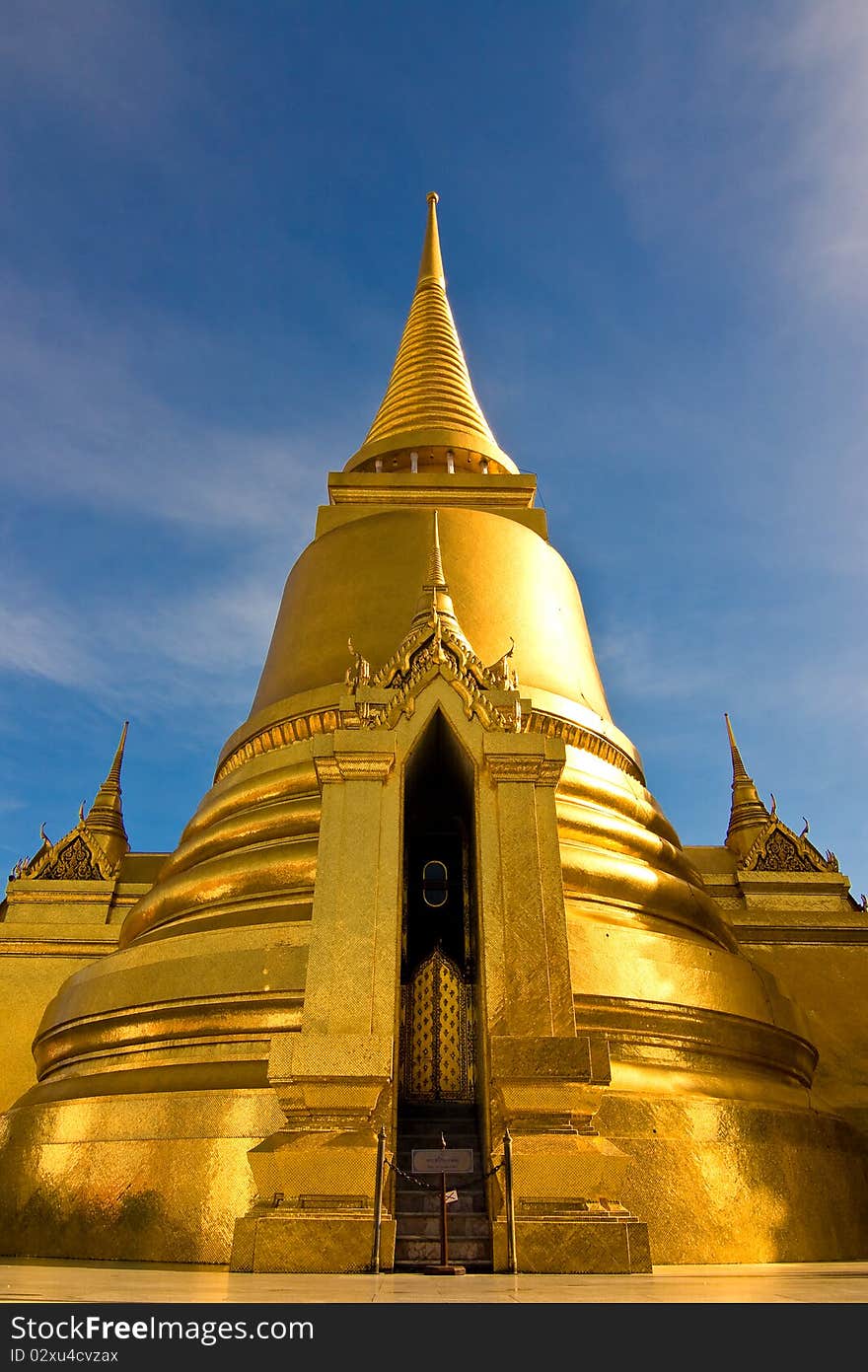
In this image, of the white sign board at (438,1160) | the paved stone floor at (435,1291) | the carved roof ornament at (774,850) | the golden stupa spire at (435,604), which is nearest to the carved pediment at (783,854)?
the carved roof ornament at (774,850)

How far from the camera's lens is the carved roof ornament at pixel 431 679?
5805mm

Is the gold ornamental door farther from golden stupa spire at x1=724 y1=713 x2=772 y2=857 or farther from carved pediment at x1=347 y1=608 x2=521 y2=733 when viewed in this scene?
golden stupa spire at x1=724 y1=713 x2=772 y2=857

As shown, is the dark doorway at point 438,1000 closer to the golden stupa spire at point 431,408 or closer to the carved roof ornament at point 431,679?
the carved roof ornament at point 431,679

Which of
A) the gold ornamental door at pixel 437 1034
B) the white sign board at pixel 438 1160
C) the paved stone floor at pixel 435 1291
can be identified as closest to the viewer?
the paved stone floor at pixel 435 1291

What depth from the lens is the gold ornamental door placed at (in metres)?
5.40

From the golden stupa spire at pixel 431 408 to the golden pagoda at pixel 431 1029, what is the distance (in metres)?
4.22

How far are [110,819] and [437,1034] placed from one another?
9676 mm

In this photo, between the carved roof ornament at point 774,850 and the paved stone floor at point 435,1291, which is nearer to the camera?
the paved stone floor at point 435,1291

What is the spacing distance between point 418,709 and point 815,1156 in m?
3.84

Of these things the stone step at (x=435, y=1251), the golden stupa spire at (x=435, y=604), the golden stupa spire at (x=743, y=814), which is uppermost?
the golden stupa spire at (x=743, y=814)

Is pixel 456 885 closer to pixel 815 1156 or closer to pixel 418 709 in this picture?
pixel 418 709

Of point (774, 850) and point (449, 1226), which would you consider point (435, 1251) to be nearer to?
point (449, 1226)

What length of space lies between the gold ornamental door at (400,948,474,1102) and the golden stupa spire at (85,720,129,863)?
332 inches
